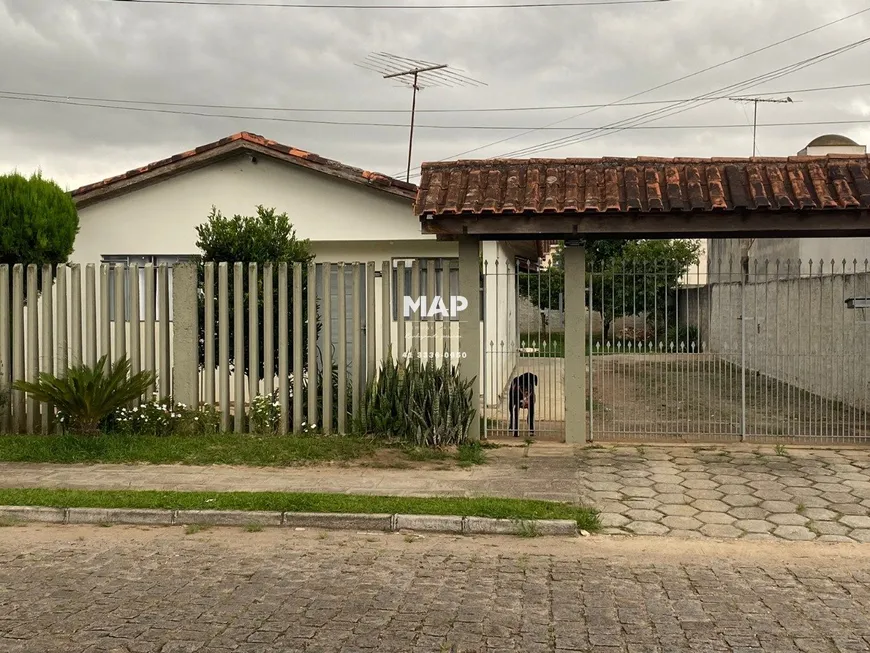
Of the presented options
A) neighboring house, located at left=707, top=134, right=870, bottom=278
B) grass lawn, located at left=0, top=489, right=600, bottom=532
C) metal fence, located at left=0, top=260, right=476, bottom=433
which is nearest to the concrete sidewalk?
grass lawn, located at left=0, top=489, right=600, bottom=532

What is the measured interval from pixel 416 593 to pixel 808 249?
1484 centimetres

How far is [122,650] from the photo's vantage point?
4406mm

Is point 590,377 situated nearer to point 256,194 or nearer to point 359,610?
point 359,610

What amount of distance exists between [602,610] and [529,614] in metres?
0.46

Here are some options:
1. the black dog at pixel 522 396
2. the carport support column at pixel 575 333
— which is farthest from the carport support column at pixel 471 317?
the carport support column at pixel 575 333

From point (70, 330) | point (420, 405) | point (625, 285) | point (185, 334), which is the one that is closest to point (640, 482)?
point (420, 405)

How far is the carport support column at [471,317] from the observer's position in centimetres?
989

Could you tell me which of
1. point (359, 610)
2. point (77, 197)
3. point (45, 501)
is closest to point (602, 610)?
point (359, 610)

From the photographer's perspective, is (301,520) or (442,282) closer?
(301,520)

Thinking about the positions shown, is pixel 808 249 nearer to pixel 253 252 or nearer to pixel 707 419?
pixel 707 419

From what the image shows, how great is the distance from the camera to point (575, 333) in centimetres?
990

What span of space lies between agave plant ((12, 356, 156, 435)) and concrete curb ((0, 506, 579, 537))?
2.35 m

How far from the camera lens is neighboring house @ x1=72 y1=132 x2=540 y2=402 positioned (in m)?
13.2

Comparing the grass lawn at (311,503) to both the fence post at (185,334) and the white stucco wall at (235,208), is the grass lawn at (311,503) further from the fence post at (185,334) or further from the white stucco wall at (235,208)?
the white stucco wall at (235,208)
